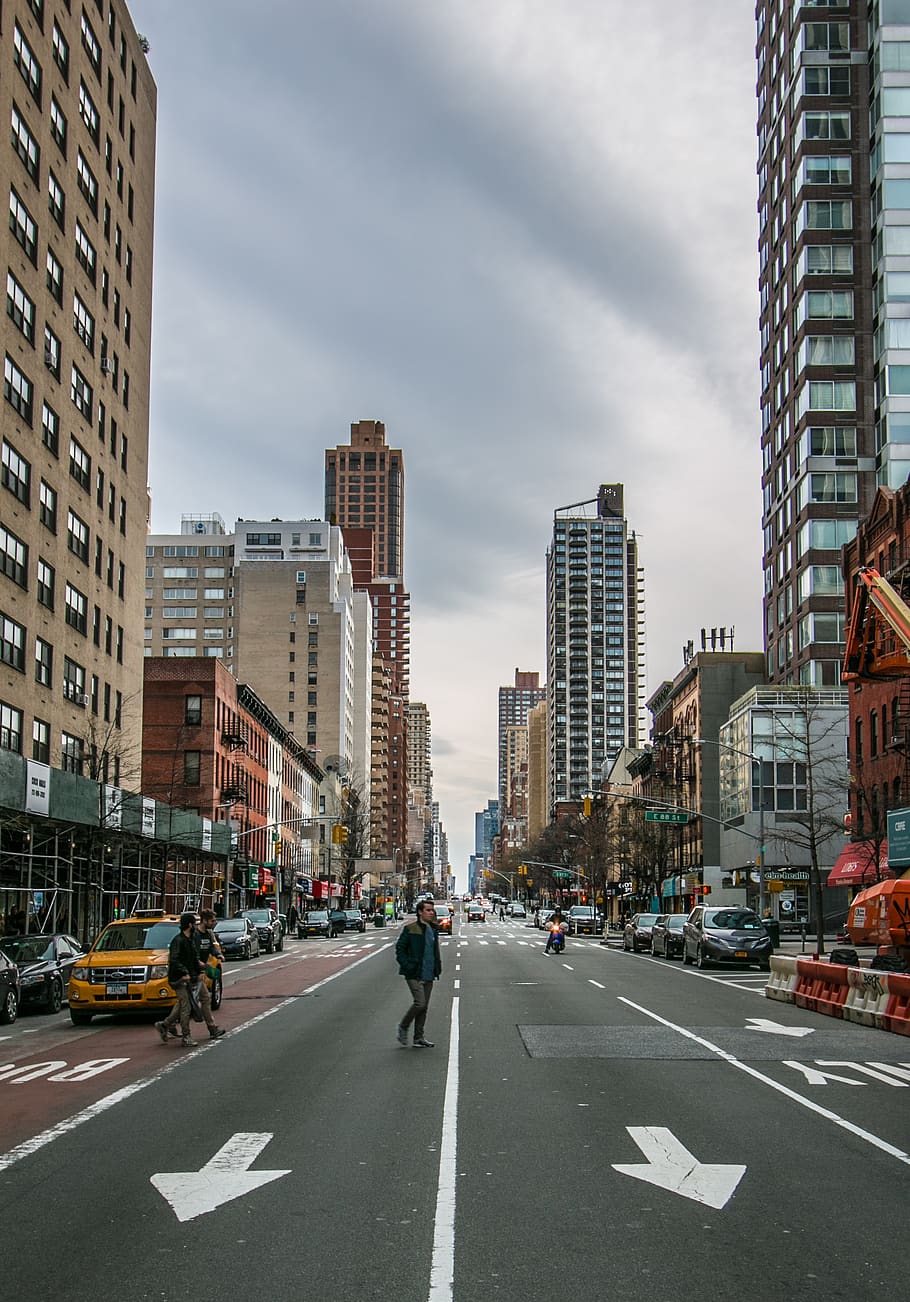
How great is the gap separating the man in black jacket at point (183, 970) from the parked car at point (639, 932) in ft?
110

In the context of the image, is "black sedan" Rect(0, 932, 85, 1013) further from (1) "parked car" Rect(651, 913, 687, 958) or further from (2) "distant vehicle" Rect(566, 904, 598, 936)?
(2) "distant vehicle" Rect(566, 904, 598, 936)

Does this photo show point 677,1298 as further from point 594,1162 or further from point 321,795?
point 321,795

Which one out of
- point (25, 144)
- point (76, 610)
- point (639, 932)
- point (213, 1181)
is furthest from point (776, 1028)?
point (25, 144)

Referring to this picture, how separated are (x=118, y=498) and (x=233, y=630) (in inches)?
3277

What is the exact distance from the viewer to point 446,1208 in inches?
340

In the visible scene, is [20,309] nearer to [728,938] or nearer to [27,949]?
[27,949]

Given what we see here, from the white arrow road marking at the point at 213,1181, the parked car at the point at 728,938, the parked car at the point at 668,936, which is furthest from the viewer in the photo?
the parked car at the point at 668,936

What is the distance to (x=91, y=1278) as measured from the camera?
7.16 metres

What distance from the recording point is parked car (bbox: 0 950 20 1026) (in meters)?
23.0

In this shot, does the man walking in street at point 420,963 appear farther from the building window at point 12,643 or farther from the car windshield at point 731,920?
the building window at point 12,643

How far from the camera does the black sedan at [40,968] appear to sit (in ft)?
81.8

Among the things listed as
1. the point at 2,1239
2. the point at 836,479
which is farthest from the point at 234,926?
the point at 836,479

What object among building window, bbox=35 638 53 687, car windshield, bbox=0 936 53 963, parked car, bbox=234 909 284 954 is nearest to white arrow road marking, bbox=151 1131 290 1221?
car windshield, bbox=0 936 53 963

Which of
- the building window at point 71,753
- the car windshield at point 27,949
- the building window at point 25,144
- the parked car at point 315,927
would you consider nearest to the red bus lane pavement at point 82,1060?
the car windshield at point 27,949
